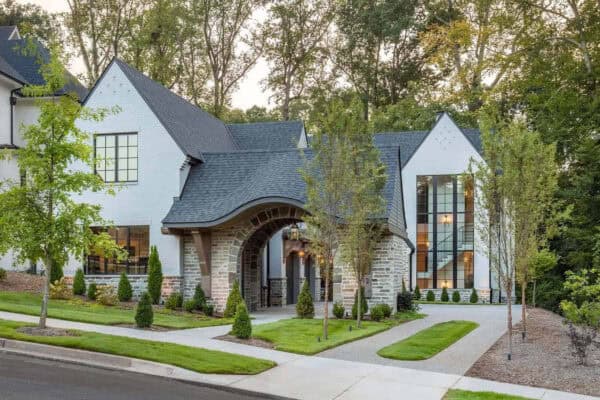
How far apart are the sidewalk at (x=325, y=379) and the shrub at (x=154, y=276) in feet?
32.2

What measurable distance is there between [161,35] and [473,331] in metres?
31.5

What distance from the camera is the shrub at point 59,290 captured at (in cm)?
2091

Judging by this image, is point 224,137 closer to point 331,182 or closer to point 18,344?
point 331,182

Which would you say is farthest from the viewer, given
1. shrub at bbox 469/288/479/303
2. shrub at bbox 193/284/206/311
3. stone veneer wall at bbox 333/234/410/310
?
shrub at bbox 469/288/479/303

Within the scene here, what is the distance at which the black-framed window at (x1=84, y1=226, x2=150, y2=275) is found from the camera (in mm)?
23125

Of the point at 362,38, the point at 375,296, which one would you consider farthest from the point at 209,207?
the point at 362,38

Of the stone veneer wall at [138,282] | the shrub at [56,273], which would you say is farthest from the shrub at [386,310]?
the shrub at [56,273]

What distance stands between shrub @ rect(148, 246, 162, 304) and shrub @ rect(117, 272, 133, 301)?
0.68 meters

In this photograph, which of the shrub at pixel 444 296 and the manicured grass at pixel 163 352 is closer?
the manicured grass at pixel 163 352

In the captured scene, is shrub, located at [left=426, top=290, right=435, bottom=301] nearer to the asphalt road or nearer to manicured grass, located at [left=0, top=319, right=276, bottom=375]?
manicured grass, located at [left=0, top=319, right=276, bottom=375]

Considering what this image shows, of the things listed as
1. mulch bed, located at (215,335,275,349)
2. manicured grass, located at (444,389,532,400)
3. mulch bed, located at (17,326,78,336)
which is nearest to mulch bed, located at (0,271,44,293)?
mulch bed, located at (17,326,78,336)

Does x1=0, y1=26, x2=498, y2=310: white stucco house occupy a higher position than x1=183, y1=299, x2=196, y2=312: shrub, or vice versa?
x1=0, y1=26, x2=498, y2=310: white stucco house

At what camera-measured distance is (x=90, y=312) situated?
18.2 m

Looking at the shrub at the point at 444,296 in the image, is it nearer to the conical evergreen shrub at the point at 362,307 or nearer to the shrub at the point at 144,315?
the conical evergreen shrub at the point at 362,307
